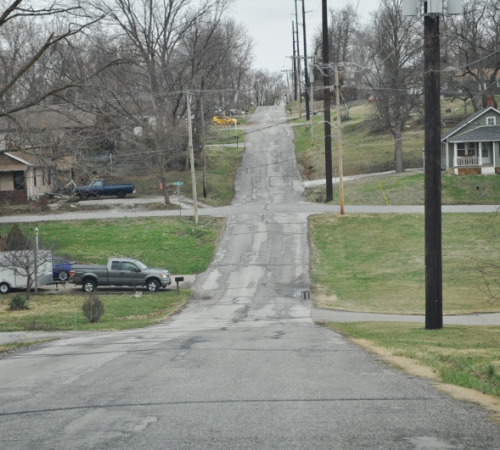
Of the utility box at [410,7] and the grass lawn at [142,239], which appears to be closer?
the utility box at [410,7]

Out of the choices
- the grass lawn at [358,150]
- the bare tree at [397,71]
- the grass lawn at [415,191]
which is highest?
the bare tree at [397,71]

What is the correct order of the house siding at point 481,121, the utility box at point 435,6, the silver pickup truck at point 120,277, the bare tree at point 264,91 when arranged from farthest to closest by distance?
the bare tree at point 264,91 < the house siding at point 481,121 < the silver pickup truck at point 120,277 < the utility box at point 435,6

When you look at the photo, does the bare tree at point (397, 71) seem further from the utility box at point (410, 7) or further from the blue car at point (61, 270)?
the utility box at point (410, 7)

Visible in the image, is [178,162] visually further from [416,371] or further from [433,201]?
[416,371]

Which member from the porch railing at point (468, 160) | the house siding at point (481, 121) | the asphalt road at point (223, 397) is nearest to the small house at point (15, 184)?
the porch railing at point (468, 160)

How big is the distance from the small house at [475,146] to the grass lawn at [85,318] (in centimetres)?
3101

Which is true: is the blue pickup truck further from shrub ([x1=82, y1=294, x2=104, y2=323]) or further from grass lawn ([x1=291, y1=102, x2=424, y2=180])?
shrub ([x1=82, y1=294, x2=104, y2=323])

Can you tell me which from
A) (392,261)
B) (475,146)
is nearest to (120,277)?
(392,261)

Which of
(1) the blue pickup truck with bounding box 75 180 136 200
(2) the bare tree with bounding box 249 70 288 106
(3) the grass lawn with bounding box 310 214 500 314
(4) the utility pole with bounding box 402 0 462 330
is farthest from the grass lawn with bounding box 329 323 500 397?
(2) the bare tree with bounding box 249 70 288 106

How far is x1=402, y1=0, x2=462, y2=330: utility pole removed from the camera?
18438mm

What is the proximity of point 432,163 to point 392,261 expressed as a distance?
62.2 feet

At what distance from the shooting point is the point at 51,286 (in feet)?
122

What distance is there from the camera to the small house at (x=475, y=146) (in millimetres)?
56500

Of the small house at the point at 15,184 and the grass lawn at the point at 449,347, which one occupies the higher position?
the small house at the point at 15,184
